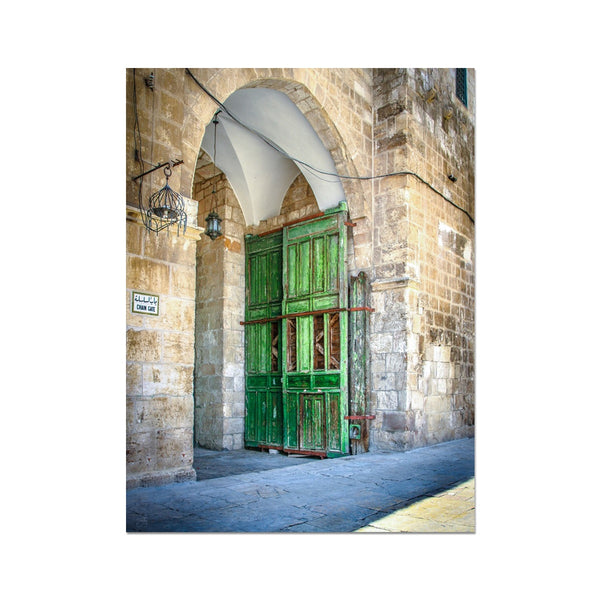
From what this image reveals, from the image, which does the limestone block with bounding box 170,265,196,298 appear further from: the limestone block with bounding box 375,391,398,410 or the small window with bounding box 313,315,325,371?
the limestone block with bounding box 375,391,398,410

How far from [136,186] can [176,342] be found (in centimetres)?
101

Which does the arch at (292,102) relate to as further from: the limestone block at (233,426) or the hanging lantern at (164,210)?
the limestone block at (233,426)

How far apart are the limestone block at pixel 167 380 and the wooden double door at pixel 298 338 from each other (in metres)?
2.34

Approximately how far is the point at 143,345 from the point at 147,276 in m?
0.43

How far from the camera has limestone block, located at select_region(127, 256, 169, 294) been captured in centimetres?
320

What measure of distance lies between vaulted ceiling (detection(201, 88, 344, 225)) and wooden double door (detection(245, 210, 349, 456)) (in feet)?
1.29

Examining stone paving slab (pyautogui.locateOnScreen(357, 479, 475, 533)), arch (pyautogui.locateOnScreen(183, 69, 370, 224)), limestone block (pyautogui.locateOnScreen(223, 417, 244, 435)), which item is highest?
arch (pyautogui.locateOnScreen(183, 69, 370, 224))

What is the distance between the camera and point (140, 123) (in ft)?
10.8

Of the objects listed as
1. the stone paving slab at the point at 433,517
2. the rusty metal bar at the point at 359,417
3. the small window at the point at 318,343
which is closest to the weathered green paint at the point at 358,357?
the rusty metal bar at the point at 359,417

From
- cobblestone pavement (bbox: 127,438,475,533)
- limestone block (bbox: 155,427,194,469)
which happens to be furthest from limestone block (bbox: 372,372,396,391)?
limestone block (bbox: 155,427,194,469)

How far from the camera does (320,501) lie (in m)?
3.14

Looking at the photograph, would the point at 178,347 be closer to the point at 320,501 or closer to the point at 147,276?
the point at 147,276

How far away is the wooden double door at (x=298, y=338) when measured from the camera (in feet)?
18.2

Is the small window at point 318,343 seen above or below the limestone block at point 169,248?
below
